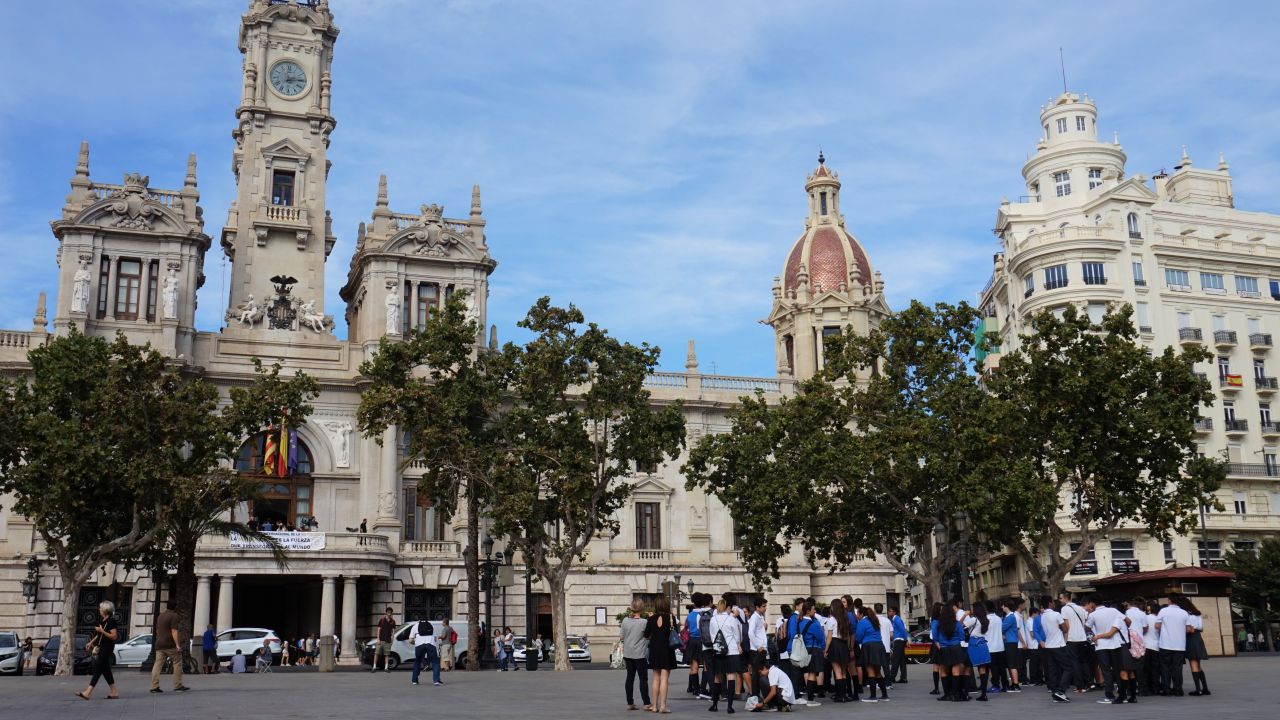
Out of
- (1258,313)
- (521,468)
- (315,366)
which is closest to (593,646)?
(521,468)

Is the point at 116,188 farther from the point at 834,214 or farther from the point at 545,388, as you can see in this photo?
the point at 834,214

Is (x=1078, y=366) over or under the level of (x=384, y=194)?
under

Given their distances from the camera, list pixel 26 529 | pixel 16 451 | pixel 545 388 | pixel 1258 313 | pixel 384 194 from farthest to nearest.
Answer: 1. pixel 1258 313
2. pixel 384 194
3. pixel 26 529
4. pixel 545 388
5. pixel 16 451

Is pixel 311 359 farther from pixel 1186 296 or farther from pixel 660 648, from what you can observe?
pixel 1186 296

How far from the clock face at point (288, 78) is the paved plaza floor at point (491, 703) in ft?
120

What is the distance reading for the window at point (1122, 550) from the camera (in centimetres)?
6181

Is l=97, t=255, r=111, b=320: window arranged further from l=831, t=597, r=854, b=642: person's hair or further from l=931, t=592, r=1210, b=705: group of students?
l=931, t=592, r=1210, b=705: group of students

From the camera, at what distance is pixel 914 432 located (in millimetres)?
40906

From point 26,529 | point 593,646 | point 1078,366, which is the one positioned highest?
point 1078,366

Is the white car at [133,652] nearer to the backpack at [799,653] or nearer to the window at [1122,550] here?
the backpack at [799,653]

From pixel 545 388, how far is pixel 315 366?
659 inches

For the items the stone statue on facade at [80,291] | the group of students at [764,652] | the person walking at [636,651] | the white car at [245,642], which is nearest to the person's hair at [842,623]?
the group of students at [764,652]

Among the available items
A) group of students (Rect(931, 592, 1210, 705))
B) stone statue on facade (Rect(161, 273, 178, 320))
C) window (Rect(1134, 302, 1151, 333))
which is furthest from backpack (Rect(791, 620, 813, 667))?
window (Rect(1134, 302, 1151, 333))

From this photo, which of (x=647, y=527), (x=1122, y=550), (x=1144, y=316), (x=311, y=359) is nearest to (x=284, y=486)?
(x=311, y=359)
